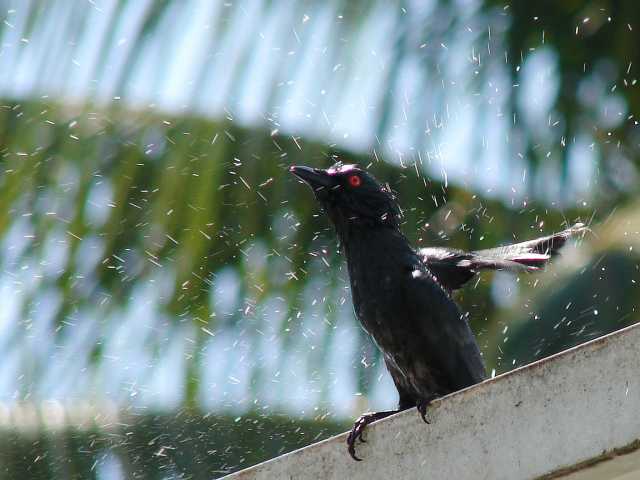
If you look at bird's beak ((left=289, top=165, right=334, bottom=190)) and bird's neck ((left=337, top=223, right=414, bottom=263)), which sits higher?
bird's beak ((left=289, top=165, right=334, bottom=190))

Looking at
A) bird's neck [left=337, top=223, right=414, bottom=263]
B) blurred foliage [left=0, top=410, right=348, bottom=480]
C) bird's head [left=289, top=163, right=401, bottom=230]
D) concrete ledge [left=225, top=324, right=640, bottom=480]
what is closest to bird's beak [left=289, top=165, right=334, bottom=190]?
bird's head [left=289, top=163, right=401, bottom=230]

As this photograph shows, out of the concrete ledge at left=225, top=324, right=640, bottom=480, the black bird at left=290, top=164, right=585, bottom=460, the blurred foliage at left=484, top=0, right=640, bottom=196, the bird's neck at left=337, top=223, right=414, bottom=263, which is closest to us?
the concrete ledge at left=225, top=324, right=640, bottom=480

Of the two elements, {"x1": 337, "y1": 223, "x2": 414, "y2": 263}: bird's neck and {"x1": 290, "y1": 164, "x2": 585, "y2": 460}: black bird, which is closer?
{"x1": 290, "y1": 164, "x2": 585, "y2": 460}: black bird

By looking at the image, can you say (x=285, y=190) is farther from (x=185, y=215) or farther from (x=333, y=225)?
(x=333, y=225)

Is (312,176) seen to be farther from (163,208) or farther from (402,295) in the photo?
(402,295)

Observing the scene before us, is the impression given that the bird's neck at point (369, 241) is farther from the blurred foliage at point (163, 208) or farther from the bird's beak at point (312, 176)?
the blurred foliage at point (163, 208)

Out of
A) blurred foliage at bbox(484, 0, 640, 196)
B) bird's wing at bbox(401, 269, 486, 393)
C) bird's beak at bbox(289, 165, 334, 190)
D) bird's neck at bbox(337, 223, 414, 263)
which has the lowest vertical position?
bird's wing at bbox(401, 269, 486, 393)

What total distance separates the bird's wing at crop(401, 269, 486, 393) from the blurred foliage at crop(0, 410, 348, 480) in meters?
0.53

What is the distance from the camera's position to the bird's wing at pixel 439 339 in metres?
4.33

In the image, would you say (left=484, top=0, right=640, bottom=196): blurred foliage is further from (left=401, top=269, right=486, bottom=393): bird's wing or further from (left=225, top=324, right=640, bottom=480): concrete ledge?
(left=401, top=269, right=486, bottom=393): bird's wing

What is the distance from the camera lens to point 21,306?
3285 mm

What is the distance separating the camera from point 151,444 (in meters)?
3.83

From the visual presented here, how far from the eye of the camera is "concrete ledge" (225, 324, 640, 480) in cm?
248

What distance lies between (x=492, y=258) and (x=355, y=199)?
0.73 metres
